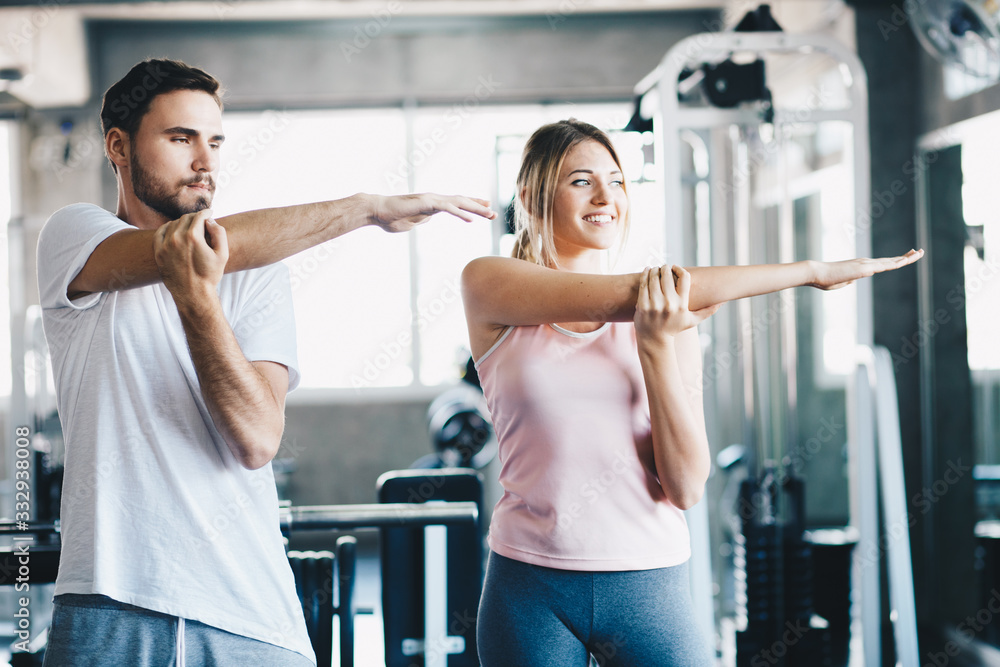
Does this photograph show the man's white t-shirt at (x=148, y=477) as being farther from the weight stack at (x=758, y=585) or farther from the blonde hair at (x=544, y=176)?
the weight stack at (x=758, y=585)

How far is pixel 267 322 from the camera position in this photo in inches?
39.3

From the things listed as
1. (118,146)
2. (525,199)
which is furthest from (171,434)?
(525,199)

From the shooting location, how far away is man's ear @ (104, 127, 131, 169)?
3.36 ft

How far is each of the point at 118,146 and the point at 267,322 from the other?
0.32 m

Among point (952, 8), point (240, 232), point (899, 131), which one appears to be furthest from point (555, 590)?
point (899, 131)

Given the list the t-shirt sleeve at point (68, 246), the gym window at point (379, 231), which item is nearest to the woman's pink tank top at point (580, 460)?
the t-shirt sleeve at point (68, 246)

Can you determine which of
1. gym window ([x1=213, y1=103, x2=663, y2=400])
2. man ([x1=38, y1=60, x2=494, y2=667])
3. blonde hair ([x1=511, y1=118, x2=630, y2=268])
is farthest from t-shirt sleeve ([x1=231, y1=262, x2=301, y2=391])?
gym window ([x1=213, y1=103, x2=663, y2=400])

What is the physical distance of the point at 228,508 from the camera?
36.2 inches

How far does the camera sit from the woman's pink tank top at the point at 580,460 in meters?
1.09

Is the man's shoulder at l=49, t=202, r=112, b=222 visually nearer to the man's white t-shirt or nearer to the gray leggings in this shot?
the man's white t-shirt

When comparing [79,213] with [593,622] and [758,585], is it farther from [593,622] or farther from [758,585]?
[758,585]

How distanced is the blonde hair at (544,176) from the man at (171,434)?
287 mm

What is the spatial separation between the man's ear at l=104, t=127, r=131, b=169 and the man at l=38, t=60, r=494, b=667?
0.32ft

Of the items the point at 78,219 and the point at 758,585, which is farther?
the point at 758,585
